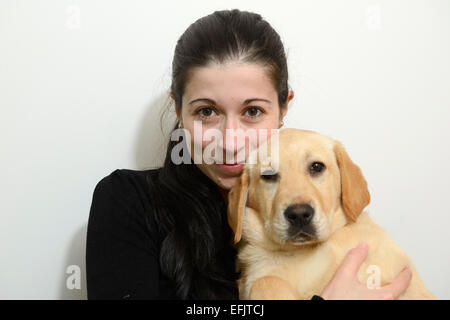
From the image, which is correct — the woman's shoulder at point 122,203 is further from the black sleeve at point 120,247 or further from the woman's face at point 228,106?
the woman's face at point 228,106

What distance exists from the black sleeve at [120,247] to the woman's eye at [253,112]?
0.68m

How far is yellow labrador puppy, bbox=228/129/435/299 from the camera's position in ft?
5.80

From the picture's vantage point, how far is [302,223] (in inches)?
68.1

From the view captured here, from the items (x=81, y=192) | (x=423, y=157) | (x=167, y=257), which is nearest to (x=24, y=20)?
(x=81, y=192)

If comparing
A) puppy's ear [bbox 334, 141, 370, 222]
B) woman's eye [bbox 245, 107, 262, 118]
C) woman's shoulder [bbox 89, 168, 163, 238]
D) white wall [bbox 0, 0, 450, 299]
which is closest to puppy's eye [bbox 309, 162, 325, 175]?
puppy's ear [bbox 334, 141, 370, 222]

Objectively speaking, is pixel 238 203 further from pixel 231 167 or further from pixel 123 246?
pixel 123 246

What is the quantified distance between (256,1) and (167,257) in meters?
1.82

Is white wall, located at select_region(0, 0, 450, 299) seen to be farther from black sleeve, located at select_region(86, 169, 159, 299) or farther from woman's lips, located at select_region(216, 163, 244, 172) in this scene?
woman's lips, located at select_region(216, 163, 244, 172)

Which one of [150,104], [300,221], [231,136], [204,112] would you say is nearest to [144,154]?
[150,104]

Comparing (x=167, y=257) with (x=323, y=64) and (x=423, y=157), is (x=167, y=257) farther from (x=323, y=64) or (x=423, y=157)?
(x=423, y=157)

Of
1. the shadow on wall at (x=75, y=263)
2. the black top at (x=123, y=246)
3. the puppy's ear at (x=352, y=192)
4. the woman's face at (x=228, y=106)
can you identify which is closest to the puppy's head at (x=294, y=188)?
the puppy's ear at (x=352, y=192)

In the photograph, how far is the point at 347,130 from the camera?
3.02 meters

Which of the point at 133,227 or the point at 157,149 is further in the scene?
the point at 157,149

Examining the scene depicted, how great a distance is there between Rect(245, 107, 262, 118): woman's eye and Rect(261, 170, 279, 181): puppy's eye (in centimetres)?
29
